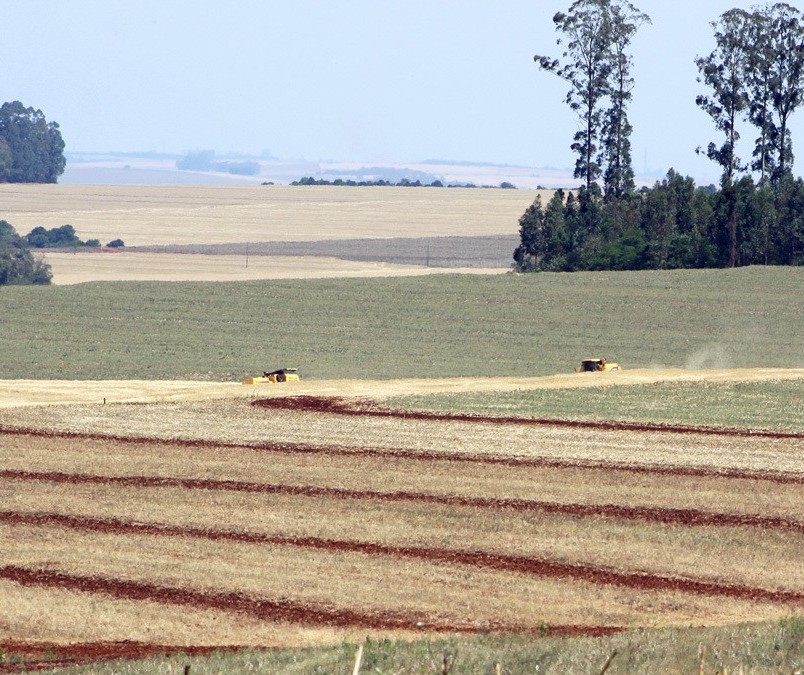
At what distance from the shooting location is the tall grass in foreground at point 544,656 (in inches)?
558

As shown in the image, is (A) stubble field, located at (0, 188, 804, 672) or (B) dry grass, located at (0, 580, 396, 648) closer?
(B) dry grass, located at (0, 580, 396, 648)

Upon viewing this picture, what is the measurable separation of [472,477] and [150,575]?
913 cm

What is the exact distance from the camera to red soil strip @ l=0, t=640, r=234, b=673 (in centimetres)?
1591

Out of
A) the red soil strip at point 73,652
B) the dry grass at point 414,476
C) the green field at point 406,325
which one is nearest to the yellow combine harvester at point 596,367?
the green field at point 406,325

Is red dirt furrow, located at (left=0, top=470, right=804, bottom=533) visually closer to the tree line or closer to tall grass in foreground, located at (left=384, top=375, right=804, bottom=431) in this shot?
tall grass in foreground, located at (left=384, top=375, right=804, bottom=431)

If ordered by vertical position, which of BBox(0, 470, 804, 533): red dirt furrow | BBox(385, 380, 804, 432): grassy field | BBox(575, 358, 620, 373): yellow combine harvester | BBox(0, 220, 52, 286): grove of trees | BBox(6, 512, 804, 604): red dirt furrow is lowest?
BBox(6, 512, 804, 604): red dirt furrow

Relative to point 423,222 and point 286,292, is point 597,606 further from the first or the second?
point 423,222

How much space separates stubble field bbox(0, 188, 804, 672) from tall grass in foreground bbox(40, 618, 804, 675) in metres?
0.28

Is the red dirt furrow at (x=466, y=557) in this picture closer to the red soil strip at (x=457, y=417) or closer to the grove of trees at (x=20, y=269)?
the red soil strip at (x=457, y=417)

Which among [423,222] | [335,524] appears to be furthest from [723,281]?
[423,222]

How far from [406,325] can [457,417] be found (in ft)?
95.2

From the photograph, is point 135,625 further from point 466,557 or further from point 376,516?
point 376,516

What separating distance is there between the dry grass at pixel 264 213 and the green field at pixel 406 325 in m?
58.8

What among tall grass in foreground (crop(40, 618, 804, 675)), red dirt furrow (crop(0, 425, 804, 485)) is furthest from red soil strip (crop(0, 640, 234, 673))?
red dirt furrow (crop(0, 425, 804, 485))
